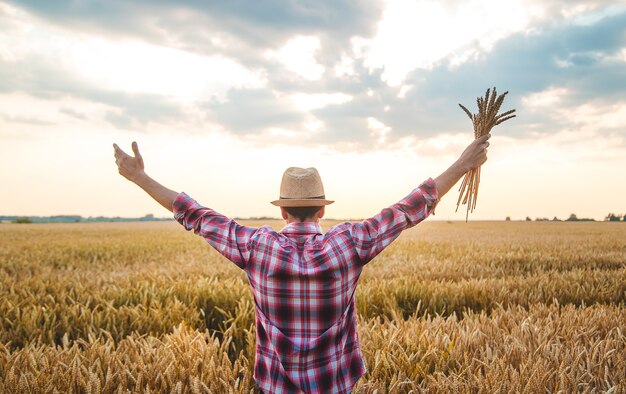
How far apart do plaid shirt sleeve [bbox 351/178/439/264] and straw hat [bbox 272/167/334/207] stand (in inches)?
9.9

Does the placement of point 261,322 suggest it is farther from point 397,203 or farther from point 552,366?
point 552,366

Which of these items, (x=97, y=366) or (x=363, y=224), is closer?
(x=363, y=224)

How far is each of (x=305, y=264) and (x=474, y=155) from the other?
1.15 meters

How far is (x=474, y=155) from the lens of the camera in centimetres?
238

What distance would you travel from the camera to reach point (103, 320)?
15.2 ft

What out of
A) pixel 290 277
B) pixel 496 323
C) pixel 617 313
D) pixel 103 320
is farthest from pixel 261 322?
pixel 617 313

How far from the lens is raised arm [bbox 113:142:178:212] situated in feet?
7.56

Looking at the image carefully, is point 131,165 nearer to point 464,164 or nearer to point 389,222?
point 389,222

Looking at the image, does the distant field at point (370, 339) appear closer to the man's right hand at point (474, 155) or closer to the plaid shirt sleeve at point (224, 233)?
the plaid shirt sleeve at point (224, 233)

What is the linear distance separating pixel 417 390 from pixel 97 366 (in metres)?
2.22

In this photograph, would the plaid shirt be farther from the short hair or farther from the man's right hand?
the man's right hand

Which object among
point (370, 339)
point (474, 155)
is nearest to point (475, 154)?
point (474, 155)

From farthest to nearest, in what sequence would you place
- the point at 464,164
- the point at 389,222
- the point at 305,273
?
the point at 464,164 → the point at 389,222 → the point at 305,273

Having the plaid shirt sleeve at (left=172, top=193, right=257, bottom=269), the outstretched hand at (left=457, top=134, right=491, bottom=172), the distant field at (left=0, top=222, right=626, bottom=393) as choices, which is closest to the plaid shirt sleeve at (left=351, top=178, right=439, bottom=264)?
the outstretched hand at (left=457, top=134, right=491, bottom=172)
